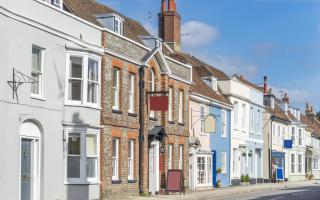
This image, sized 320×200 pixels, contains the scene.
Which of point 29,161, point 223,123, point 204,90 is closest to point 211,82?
point 223,123

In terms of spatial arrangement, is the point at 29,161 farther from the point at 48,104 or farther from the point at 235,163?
the point at 235,163

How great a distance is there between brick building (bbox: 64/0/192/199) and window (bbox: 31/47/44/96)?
430 centimetres

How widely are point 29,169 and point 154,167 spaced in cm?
1188

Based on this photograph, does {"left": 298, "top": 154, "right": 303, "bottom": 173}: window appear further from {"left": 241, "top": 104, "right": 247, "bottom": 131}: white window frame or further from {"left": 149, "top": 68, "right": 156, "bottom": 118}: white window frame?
{"left": 149, "top": 68, "right": 156, "bottom": 118}: white window frame

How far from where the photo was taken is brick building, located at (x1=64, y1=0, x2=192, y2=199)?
30.1 metres

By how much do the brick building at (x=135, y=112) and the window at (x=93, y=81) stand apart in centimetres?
62

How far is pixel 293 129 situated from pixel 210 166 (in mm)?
29808

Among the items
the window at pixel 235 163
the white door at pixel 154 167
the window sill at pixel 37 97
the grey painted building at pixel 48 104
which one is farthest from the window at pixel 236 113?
the window sill at pixel 37 97

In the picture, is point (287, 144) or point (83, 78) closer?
point (83, 78)

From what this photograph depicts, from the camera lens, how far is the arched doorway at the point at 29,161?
24.2m

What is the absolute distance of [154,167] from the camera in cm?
3562

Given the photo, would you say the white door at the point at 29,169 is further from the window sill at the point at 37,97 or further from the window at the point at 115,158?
the window at the point at 115,158

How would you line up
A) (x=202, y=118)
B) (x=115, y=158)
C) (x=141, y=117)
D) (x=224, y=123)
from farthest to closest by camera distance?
1. (x=224, y=123)
2. (x=202, y=118)
3. (x=141, y=117)
4. (x=115, y=158)

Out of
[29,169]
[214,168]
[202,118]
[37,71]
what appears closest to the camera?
[29,169]
